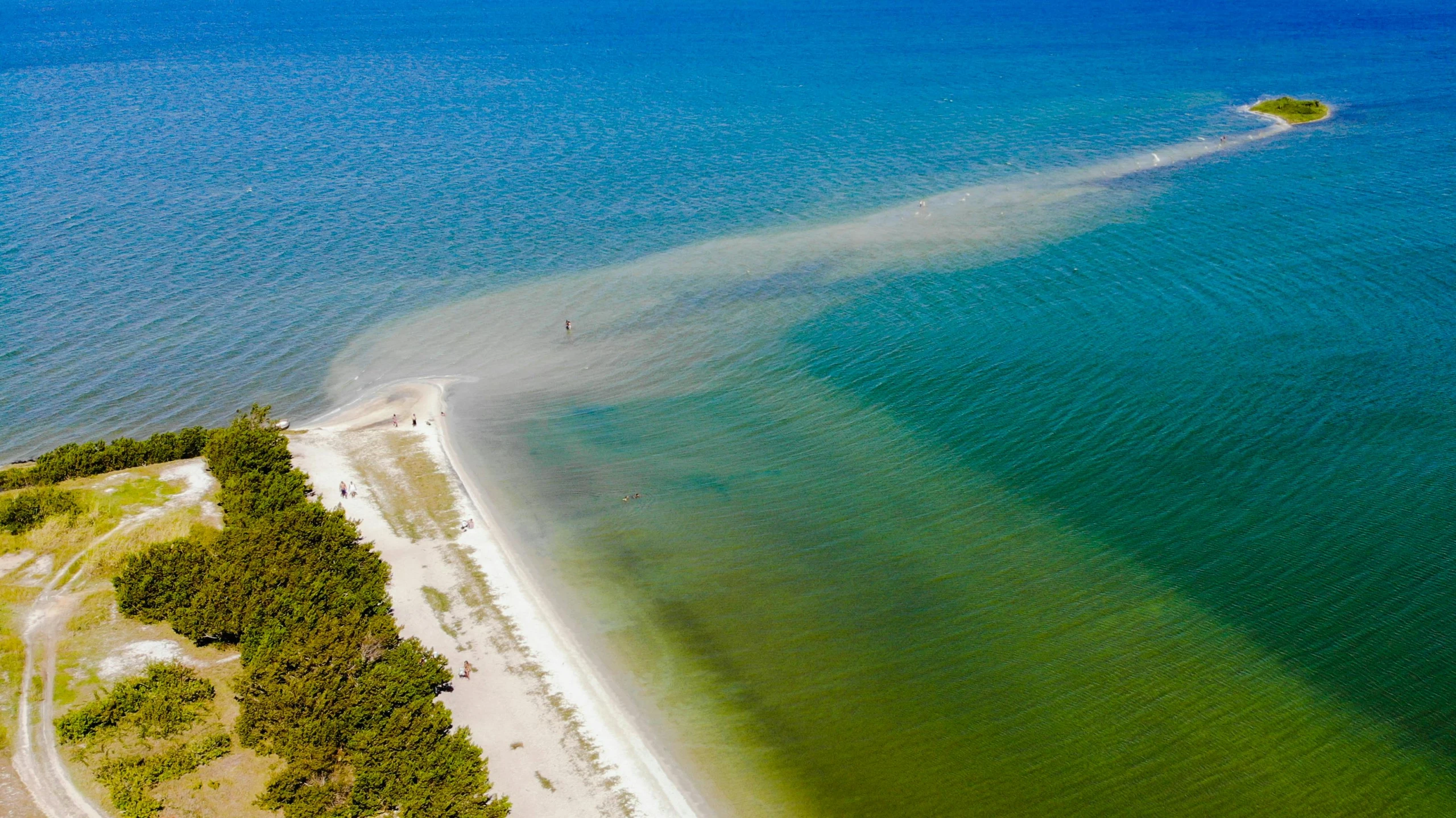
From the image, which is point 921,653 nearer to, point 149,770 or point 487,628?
point 487,628

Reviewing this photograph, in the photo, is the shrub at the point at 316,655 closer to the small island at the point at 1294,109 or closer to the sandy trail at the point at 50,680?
the sandy trail at the point at 50,680

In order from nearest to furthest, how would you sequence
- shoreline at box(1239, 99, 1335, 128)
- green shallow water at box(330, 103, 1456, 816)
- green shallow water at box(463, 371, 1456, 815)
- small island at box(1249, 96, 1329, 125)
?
green shallow water at box(463, 371, 1456, 815), green shallow water at box(330, 103, 1456, 816), shoreline at box(1239, 99, 1335, 128), small island at box(1249, 96, 1329, 125)

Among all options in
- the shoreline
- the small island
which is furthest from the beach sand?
the small island

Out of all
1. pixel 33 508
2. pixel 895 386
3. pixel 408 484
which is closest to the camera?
pixel 33 508

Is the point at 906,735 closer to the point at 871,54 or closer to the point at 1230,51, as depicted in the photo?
the point at 871,54

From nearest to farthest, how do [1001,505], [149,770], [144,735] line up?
[149,770] → [144,735] → [1001,505]

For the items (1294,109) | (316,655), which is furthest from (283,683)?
(1294,109)

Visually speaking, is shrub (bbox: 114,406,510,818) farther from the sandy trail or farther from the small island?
the small island
